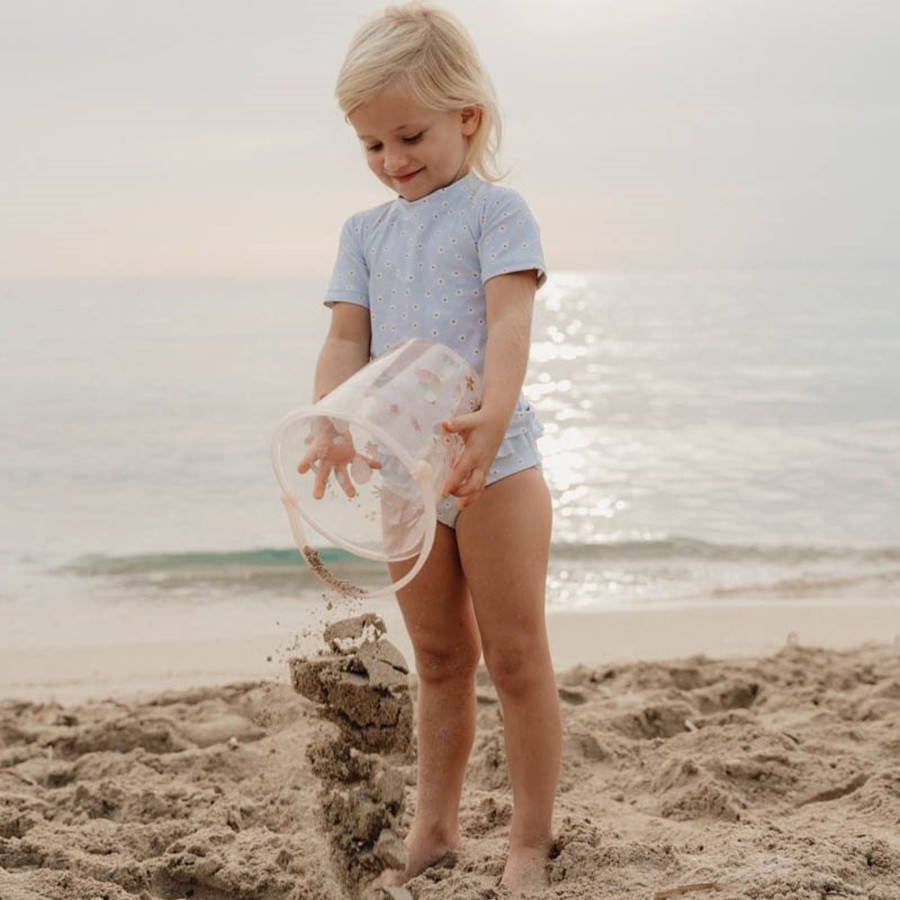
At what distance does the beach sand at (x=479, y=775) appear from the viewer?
2451mm

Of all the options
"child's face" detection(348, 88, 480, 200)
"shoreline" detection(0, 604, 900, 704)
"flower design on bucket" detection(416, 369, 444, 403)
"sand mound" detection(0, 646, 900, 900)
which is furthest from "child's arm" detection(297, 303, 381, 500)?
"shoreline" detection(0, 604, 900, 704)

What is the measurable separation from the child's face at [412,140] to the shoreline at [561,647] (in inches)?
88.9

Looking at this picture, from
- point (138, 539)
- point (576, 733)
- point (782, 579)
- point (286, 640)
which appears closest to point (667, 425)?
point (782, 579)

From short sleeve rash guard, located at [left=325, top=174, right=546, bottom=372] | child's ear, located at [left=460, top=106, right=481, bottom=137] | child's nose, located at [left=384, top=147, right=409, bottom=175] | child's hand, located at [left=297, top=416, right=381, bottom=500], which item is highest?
child's ear, located at [left=460, top=106, right=481, bottom=137]

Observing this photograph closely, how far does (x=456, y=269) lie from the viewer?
2.42m

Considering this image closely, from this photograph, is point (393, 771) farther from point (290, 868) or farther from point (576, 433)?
point (576, 433)

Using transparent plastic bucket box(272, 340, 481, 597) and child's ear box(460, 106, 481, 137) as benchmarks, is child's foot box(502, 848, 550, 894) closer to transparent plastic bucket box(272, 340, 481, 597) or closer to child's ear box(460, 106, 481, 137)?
transparent plastic bucket box(272, 340, 481, 597)

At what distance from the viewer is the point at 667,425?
1185 cm

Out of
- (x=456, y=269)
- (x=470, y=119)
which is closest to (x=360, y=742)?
(x=456, y=269)

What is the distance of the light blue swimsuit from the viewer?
7.79 feet

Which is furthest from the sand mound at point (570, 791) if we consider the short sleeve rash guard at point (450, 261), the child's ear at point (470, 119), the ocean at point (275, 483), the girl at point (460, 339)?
the child's ear at point (470, 119)

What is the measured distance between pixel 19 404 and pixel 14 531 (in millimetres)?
4611

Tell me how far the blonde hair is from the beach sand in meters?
1.09

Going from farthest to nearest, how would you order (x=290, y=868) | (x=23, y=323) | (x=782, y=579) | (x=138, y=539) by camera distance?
(x=23, y=323), (x=138, y=539), (x=782, y=579), (x=290, y=868)
